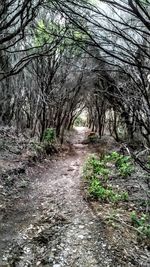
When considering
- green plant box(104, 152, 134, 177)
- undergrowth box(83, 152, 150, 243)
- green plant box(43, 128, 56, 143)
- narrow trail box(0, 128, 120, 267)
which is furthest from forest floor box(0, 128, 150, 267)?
green plant box(43, 128, 56, 143)

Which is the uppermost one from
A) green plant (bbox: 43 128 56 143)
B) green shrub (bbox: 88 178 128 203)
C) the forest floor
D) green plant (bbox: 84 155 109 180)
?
green plant (bbox: 43 128 56 143)

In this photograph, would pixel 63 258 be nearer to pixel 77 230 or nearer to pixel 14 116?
pixel 77 230

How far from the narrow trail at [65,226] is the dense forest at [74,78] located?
6 cm

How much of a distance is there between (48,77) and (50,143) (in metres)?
3.24

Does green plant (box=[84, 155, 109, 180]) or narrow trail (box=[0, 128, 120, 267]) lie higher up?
green plant (box=[84, 155, 109, 180])

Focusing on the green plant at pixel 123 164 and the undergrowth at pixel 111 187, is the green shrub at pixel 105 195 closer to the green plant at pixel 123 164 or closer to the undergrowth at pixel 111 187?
the undergrowth at pixel 111 187

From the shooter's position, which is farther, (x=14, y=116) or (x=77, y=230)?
(x=14, y=116)

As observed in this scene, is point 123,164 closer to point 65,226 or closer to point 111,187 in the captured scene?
point 111,187

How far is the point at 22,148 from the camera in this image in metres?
14.6

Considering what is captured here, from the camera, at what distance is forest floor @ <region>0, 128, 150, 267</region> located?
5.84 m

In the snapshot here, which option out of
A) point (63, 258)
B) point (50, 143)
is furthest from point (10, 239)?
point (50, 143)

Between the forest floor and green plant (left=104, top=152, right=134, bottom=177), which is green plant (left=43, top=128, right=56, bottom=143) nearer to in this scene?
green plant (left=104, top=152, right=134, bottom=177)

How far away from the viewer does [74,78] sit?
22609 mm

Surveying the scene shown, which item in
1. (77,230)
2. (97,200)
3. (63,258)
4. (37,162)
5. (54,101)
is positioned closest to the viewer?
(63,258)
